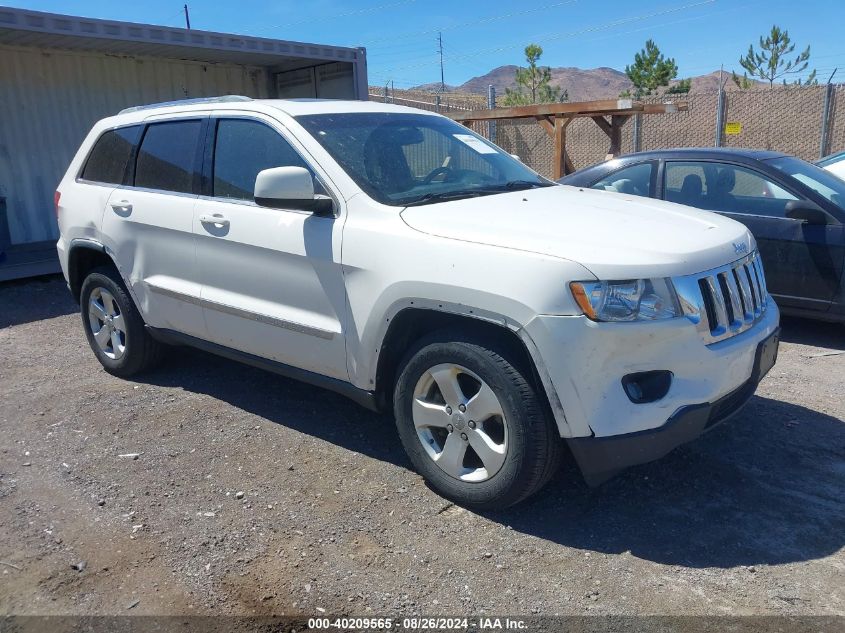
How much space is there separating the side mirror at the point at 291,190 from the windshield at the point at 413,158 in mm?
223

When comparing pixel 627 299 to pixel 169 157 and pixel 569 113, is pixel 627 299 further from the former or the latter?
pixel 569 113

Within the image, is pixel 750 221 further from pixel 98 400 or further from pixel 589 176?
pixel 98 400

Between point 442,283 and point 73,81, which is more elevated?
point 73,81

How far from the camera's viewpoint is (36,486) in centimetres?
379

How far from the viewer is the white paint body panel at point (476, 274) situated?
2875 mm

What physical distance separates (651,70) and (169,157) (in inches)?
1627

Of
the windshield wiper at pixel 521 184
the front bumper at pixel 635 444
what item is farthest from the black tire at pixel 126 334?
the front bumper at pixel 635 444

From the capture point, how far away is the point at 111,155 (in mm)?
5156

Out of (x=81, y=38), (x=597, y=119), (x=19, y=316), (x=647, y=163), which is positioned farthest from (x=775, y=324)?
(x=81, y=38)

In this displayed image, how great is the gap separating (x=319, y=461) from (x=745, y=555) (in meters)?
2.12

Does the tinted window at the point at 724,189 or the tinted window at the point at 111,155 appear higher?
the tinted window at the point at 111,155

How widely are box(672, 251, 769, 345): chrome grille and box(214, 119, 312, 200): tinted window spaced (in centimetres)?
209

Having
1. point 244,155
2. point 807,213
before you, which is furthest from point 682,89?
point 244,155

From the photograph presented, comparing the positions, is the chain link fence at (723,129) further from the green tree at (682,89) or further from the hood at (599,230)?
the green tree at (682,89)
